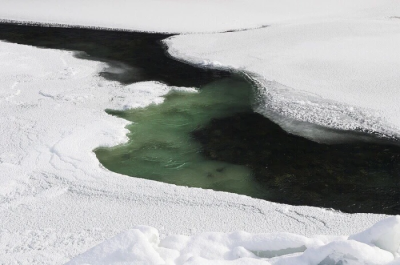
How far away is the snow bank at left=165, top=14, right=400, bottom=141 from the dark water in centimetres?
31

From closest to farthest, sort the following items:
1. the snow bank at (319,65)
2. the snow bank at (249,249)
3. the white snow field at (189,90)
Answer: the snow bank at (249,249)
the white snow field at (189,90)
the snow bank at (319,65)

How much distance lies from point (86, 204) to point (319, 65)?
358 centimetres

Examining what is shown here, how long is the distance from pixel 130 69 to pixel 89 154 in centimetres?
256

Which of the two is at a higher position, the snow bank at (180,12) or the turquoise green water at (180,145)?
the snow bank at (180,12)

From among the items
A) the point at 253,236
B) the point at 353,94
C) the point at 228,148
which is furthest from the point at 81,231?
the point at 353,94

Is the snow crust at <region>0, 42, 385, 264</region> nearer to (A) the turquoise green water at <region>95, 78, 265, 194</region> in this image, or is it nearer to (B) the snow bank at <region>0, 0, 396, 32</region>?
(A) the turquoise green water at <region>95, 78, 265, 194</region>

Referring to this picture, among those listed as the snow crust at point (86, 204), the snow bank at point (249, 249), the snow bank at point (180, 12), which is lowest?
the snow crust at point (86, 204)

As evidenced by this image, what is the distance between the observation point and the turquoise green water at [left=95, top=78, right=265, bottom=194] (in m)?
3.76

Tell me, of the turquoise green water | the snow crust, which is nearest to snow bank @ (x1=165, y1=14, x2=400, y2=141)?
the turquoise green water

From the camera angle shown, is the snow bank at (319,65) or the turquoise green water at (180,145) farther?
the snow bank at (319,65)

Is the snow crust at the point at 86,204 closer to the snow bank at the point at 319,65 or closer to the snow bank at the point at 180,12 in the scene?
the snow bank at the point at 319,65

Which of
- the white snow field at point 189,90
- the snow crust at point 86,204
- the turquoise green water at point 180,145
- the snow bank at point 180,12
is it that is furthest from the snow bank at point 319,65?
the snow crust at point 86,204

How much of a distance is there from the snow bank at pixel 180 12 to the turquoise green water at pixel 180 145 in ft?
9.22

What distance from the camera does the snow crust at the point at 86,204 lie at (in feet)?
9.43
